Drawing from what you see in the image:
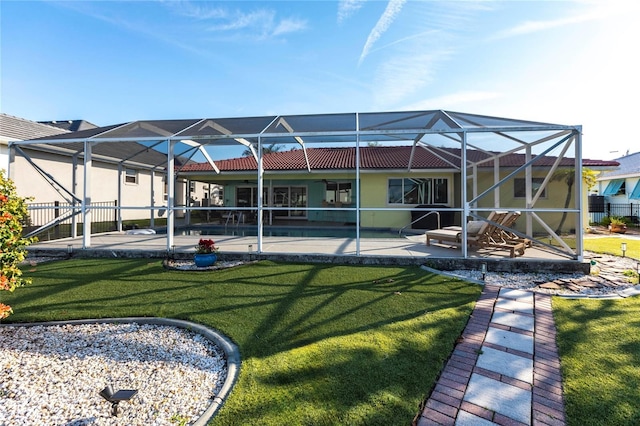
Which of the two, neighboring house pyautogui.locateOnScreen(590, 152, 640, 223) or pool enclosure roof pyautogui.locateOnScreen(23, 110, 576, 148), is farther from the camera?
neighboring house pyautogui.locateOnScreen(590, 152, 640, 223)

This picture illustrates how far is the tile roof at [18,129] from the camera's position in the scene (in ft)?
34.8

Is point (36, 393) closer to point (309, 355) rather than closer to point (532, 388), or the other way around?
point (309, 355)

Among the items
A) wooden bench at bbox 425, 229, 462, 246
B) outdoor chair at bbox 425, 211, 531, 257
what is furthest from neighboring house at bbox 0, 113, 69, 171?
outdoor chair at bbox 425, 211, 531, 257

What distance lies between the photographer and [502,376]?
102 inches

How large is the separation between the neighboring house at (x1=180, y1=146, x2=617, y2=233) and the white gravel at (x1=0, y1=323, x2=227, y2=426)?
6887 millimetres

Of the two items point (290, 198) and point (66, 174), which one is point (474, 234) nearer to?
point (290, 198)

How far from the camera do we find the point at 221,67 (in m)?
12.4

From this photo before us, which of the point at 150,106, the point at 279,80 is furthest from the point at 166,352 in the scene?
the point at 150,106

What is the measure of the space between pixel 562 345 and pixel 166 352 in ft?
13.9

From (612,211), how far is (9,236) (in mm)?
27664

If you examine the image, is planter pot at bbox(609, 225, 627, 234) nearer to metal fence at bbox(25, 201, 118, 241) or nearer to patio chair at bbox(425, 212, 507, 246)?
patio chair at bbox(425, 212, 507, 246)

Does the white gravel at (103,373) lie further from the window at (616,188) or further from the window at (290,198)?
the window at (616,188)

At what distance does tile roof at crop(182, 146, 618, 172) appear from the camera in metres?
12.1

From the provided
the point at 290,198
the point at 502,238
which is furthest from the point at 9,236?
the point at 290,198
